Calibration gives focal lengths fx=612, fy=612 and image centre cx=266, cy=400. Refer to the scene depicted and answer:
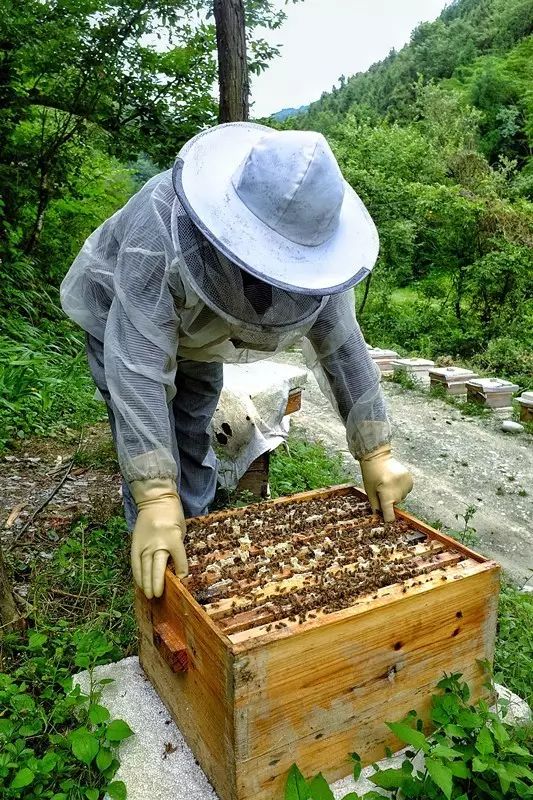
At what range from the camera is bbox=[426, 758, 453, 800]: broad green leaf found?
1.22m

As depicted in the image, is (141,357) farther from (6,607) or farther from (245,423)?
(245,423)

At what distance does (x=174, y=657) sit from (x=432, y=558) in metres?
0.72

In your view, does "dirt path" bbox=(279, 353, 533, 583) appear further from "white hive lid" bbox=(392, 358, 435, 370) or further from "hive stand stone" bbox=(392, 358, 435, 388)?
"white hive lid" bbox=(392, 358, 435, 370)

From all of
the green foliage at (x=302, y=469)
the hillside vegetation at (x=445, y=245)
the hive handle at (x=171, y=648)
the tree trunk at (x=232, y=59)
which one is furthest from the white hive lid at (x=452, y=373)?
the hive handle at (x=171, y=648)

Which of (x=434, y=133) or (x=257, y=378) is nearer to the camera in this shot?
(x=257, y=378)

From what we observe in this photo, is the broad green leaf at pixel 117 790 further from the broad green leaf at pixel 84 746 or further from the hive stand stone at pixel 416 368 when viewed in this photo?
the hive stand stone at pixel 416 368

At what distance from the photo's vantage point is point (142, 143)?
6695mm

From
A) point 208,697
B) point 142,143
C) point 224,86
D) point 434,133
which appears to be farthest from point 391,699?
point 434,133

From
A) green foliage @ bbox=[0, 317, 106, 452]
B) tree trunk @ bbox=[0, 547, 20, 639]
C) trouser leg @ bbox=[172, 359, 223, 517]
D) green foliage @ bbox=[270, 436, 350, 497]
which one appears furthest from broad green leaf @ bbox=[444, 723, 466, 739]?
green foliage @ bbox=[0, 317, 106, 452]

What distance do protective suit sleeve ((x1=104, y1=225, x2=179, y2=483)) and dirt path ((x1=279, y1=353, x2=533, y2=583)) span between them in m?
2.46

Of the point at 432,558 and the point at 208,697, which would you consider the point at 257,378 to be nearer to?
the point at 432,558

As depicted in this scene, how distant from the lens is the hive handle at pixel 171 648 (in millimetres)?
1487

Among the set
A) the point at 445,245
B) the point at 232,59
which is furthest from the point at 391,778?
the point at 445,245

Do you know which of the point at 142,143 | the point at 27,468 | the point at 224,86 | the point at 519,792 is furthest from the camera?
the point at 142,143
